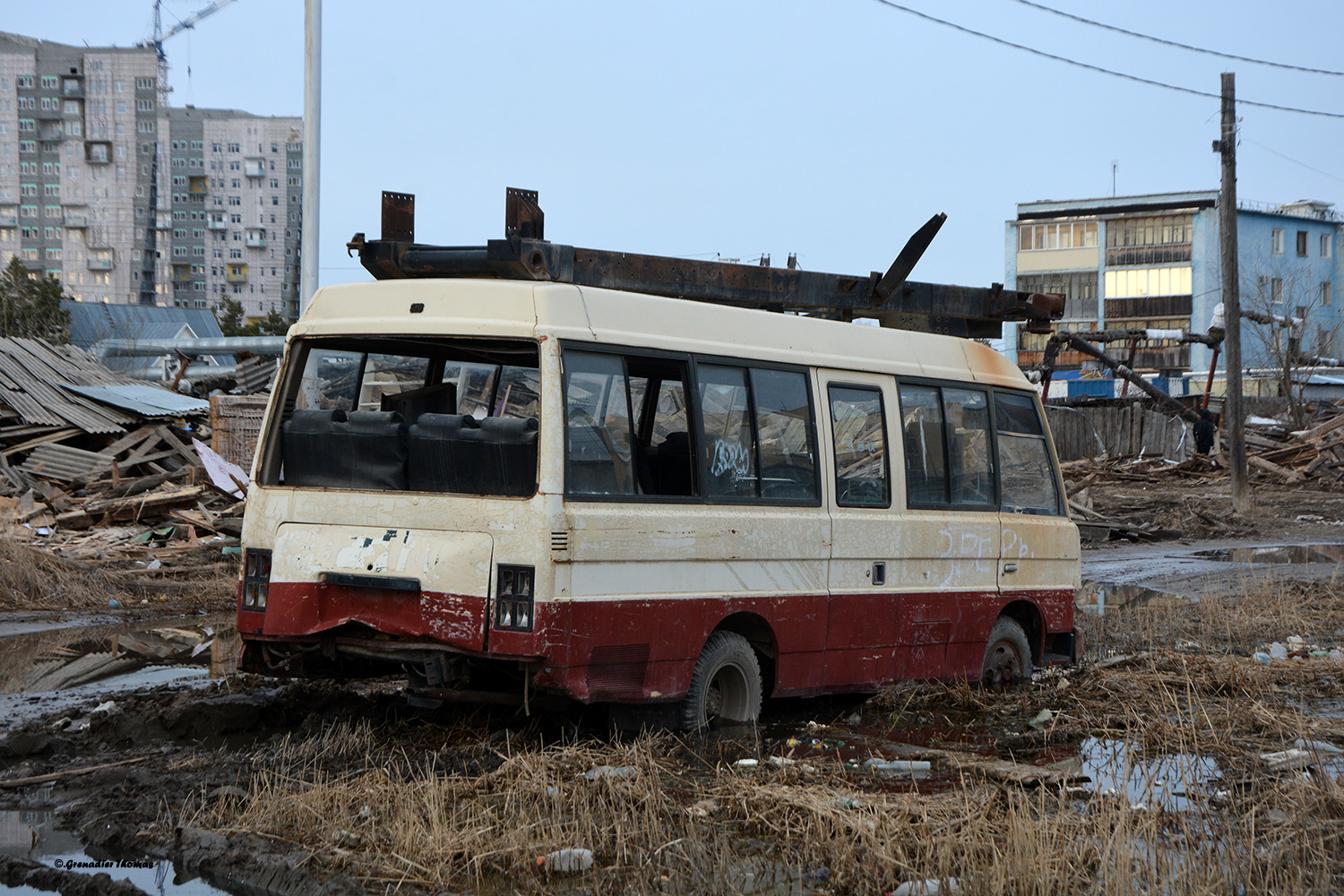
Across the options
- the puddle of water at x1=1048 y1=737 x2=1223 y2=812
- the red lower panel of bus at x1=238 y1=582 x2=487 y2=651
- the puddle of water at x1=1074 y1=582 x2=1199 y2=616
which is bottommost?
the puddle of water at x1=1074 y1=582 x2=1199 y2=616

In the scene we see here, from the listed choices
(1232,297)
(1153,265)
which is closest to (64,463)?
(1232,297)

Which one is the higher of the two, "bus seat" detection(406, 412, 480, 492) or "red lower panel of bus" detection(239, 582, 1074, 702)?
"bus seat" detection(406, 412, 480, 492)

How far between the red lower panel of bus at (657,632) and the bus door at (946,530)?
0.08ft

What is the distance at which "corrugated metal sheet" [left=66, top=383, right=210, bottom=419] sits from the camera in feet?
68.9

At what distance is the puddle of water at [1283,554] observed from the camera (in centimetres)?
2073

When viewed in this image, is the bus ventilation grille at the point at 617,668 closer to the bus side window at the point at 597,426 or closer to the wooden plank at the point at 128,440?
the bus side window at the point at 597,426

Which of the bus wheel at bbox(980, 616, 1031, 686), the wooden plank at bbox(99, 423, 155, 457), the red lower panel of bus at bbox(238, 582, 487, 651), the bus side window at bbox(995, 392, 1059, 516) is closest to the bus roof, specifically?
the red lower panel of bus at bbox(238, 582, 487, 651)

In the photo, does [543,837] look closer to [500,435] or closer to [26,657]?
[500,435]

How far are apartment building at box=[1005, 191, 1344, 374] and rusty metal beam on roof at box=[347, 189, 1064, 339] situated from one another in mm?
67459

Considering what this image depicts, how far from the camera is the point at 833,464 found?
26.9ft

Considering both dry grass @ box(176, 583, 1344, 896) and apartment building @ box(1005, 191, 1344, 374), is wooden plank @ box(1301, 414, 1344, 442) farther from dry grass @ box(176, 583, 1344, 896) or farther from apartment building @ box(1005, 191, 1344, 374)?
apartment building @ box(1005, 191, 1344, 374)

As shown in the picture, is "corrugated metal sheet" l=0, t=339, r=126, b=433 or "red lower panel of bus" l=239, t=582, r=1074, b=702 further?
"corrugated metal sheet" l=0, t=339, r=126, b=433

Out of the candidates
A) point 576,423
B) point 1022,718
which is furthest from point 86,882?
point 1022,718

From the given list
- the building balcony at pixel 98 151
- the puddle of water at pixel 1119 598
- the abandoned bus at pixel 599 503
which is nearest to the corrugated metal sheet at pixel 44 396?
the abandoned bus at pixel 599 503
